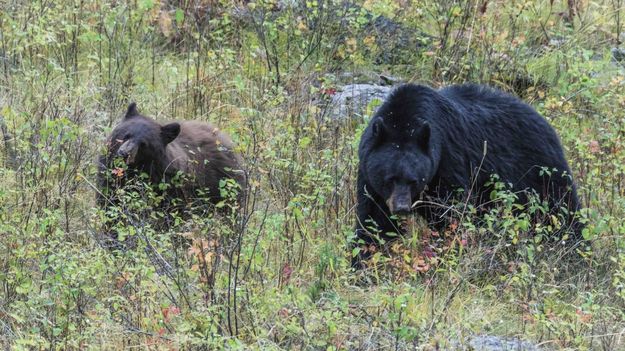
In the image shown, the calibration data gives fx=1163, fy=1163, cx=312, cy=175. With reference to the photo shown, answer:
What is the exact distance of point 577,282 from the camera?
6.66 m

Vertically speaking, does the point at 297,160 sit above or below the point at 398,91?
below

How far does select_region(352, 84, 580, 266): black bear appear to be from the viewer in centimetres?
662

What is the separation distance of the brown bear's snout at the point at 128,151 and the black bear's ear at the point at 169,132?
11.3 inches

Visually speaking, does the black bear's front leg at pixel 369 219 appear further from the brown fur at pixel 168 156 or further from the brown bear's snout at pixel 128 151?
A: the brown bear's snout at pixel 128 151

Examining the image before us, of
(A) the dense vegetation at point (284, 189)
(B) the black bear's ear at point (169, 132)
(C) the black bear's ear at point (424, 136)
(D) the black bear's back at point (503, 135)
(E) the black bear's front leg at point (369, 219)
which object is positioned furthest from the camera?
(B) the black bear's ear at point (169, 132)

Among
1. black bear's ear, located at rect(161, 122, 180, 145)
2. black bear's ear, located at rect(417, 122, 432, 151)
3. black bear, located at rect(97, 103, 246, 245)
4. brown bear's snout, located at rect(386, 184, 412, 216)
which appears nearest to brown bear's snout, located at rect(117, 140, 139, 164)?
black bear, located at rect(97, 103, 246, 245)

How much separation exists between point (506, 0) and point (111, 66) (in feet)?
12.2

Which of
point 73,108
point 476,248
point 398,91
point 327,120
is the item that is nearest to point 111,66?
point 73,108

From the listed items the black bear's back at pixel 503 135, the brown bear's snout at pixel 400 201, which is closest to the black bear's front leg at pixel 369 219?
the brown bear's snout at pixel 400 201

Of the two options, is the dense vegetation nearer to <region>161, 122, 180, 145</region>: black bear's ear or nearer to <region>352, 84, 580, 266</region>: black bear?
<region>352, 84, 580, 266</region>: black bear

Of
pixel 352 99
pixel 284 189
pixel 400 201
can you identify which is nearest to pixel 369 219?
pixel 400 201

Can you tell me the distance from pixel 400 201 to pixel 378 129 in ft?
1.52

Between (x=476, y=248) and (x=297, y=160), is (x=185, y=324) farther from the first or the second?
(x=297, y=160)

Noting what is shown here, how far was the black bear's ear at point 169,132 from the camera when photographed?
7.64 m
